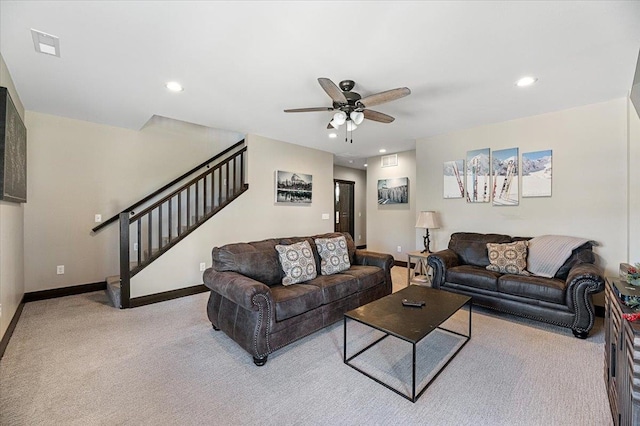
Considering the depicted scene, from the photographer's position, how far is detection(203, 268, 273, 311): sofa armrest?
2205 millimetres

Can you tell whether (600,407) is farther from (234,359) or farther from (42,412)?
(42,412)

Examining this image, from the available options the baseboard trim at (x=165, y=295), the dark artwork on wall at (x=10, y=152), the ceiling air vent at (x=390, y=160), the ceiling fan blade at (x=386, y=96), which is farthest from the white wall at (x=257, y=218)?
the ceiling fan blade at (x=386, y=96)

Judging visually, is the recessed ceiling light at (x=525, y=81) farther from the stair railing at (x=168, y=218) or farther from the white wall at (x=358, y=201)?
the white wall at (x=358, y=201)

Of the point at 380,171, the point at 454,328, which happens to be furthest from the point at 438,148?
the point at 454,328

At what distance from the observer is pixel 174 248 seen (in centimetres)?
395

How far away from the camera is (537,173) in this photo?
3.71 metres

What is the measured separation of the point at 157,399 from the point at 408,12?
3.02 m

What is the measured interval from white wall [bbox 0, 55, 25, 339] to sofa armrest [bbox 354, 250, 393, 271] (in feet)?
11.9

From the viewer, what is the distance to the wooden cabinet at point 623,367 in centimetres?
117

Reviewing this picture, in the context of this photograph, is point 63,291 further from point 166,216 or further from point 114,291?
point 166,216

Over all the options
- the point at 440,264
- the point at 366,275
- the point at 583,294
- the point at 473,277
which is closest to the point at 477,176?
the point at 440,264

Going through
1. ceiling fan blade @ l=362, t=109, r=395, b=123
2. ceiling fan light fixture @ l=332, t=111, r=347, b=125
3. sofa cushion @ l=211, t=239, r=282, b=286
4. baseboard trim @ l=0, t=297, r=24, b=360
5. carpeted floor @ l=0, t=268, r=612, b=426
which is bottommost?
carpeted floor @ l=0, t=268, r=612, b=426

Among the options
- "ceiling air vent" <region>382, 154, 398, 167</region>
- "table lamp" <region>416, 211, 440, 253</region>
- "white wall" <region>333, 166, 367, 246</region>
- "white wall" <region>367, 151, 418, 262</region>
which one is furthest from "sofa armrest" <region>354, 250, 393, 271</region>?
"white wall" <region>333, 166, 367, 246</region>

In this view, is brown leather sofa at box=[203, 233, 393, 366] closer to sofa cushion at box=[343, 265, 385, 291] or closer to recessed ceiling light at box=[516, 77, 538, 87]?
sofa cushion at box=[343, 265, 385, 291]
